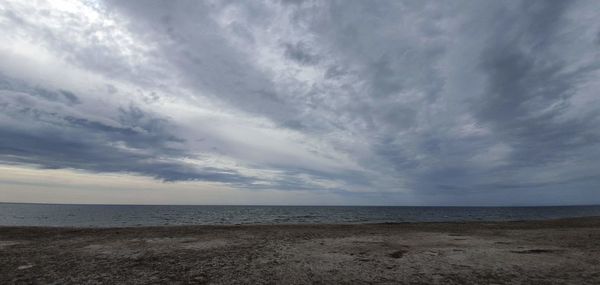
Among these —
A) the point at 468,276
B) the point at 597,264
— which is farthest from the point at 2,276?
the point at 597,264

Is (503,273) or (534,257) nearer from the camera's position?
(503,273)

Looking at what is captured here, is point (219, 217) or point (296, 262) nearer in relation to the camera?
point (296, 262)

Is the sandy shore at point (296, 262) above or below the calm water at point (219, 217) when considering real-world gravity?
above

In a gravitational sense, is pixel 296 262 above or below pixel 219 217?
above

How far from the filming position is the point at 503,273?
10438mm

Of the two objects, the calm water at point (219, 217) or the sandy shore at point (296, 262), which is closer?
the sandy shore at point (296, 262)

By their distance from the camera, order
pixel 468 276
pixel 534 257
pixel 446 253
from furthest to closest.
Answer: pixel 446 253, pixel 534 257, pixel 468 276

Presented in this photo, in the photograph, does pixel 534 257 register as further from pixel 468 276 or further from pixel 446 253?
pixel 468 276

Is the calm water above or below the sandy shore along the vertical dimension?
below

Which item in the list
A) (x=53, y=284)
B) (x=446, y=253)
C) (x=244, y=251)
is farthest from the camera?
(x=244, y=251)

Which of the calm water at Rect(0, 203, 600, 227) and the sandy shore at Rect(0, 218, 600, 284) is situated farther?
the calm water at Rect(0, 203, 600, 227)

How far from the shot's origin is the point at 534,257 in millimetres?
12992

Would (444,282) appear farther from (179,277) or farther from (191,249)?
(191,249)

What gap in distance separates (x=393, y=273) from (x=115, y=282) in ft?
31.3
